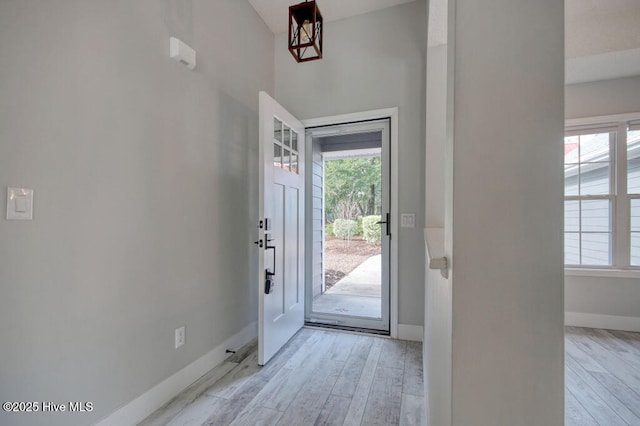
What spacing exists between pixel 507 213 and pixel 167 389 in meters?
2.02

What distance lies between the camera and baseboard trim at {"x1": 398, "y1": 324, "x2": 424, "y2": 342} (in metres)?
2.50

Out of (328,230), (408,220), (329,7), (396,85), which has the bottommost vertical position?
(328,230)

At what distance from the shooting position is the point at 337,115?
2.75 metres

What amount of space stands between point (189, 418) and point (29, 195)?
1347 millimetres

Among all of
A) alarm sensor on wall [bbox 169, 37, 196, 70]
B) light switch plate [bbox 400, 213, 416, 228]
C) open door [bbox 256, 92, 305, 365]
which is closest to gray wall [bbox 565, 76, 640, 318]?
light switch plate [bbox 400, 213, 416, 228]

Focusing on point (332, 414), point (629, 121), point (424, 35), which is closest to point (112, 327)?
point (332, 414)

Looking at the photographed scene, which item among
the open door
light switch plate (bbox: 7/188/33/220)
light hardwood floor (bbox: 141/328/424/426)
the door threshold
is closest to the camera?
light switch plate (bbox: 7/188/33/220)

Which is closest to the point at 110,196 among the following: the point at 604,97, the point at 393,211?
the point at 393,211

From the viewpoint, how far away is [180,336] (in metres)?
1.77

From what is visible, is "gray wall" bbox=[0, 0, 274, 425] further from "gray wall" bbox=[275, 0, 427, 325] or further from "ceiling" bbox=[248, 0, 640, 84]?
"gray wall" bbox=[275, 0, 427, 325]

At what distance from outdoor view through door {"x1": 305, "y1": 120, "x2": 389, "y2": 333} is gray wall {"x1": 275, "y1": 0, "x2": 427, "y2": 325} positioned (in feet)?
0.63

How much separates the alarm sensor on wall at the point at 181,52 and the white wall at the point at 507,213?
5.74 feet

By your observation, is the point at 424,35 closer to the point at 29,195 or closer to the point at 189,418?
the point at 29,195

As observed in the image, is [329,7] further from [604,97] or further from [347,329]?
[347,329]
